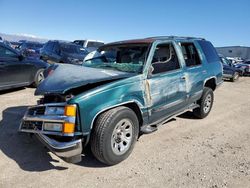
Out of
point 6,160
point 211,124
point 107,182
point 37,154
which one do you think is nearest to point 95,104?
point 107,182

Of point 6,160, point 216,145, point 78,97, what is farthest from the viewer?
point 216,145

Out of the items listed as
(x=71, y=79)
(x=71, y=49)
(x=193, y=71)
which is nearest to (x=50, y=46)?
(x=71, y=49)

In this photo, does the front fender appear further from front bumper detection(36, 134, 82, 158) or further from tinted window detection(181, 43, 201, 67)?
tinted window detection(181, 43, 201, 67)

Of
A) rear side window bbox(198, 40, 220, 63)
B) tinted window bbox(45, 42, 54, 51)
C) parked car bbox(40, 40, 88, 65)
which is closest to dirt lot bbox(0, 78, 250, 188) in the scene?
rear side window bbox(198, 40, 220, 63)

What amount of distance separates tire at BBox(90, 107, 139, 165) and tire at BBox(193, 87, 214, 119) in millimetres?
2497

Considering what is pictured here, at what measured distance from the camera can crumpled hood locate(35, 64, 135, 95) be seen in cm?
331

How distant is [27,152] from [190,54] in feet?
12.8

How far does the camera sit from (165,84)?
4.18 meters

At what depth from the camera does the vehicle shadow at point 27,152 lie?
347cm

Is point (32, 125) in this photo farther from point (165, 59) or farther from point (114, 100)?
point (165, 59)

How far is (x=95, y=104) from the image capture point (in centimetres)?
318

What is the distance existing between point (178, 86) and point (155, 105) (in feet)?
2.58

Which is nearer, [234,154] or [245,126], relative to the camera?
[234,154]

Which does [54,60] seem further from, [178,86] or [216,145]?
[216,145]
